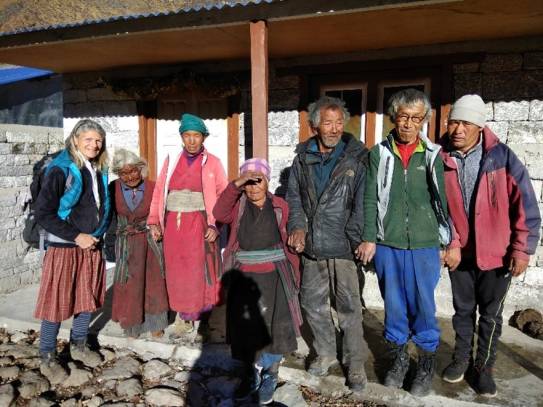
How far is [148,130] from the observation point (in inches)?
224

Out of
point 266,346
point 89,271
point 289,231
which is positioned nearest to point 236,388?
point 266,346

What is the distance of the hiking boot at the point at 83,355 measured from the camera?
3.41 m

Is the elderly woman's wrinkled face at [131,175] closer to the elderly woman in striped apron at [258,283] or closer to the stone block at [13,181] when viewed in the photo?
the elderly woman in striped apron at [258,283]

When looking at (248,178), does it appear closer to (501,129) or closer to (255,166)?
(255,166)

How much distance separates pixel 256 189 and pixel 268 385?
4.50 feet

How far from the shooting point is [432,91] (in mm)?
4363

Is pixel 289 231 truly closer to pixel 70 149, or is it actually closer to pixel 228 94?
pixel 70 149

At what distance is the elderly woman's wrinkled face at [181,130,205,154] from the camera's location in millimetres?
3377

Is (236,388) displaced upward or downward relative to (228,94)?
downward

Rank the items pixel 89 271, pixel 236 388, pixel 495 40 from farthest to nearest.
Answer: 1. pixel 495 40
2. pixel 89 271
3. pixel 236 388

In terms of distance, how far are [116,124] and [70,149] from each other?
2.77m

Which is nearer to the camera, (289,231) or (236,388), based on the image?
(289,231)

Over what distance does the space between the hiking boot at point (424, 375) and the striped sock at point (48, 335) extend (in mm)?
2766

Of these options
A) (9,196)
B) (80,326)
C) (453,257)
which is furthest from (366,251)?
(9,196)
